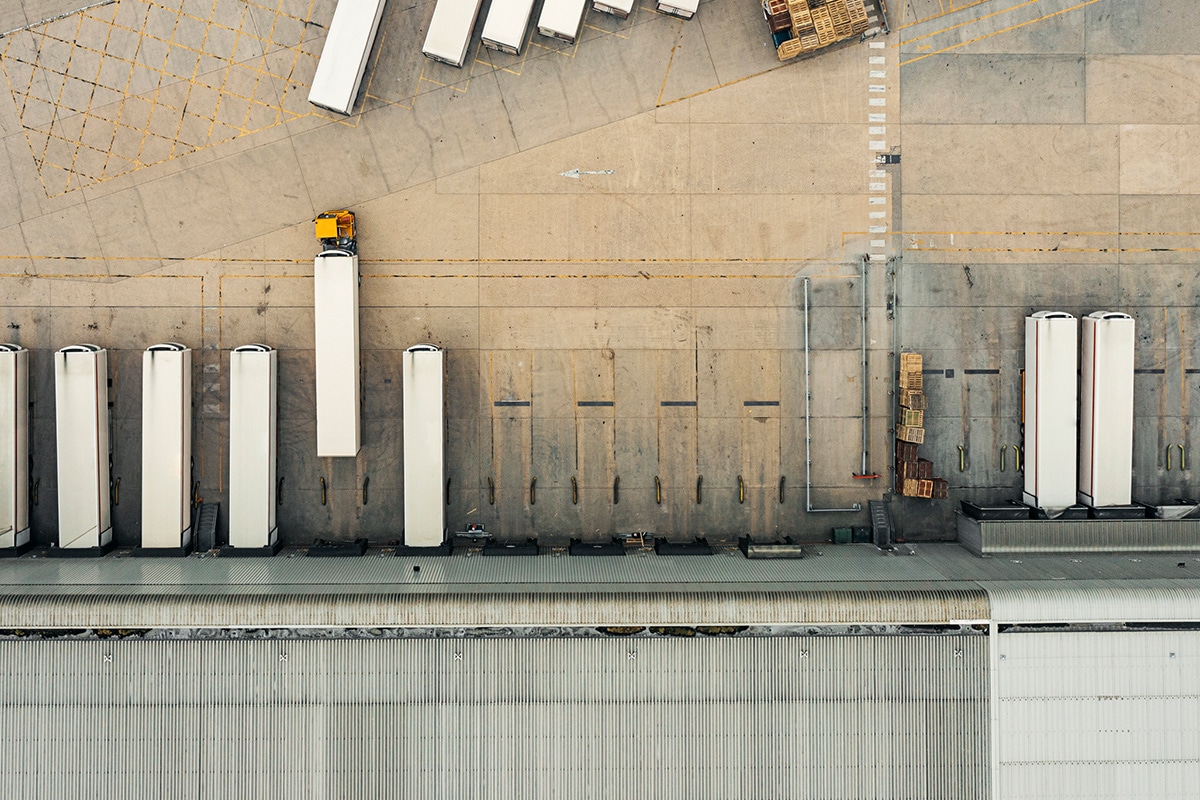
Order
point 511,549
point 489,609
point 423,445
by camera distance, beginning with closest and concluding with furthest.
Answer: point 489,609 → point 423,445 → point 511,549

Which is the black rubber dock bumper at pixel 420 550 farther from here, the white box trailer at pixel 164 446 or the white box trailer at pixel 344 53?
the white box trailer at pixel 344 53

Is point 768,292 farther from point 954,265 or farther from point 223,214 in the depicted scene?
point 223,214

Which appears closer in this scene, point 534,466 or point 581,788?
point 581,788

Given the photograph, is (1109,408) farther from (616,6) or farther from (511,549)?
(616,6)

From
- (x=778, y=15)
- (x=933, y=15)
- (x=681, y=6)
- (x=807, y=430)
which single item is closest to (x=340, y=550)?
(x=807, y=430)

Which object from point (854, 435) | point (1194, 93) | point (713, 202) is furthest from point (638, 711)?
point (1194, 93)

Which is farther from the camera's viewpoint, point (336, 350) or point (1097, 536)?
point (336, 350)
